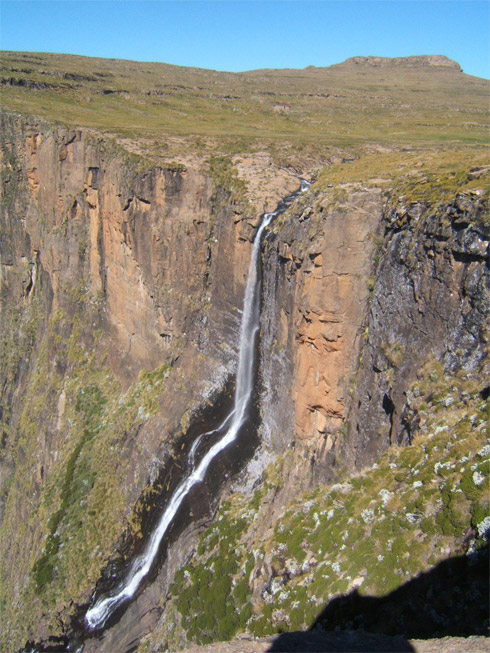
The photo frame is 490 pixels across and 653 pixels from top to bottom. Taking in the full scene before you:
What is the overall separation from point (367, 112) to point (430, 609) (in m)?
57.7

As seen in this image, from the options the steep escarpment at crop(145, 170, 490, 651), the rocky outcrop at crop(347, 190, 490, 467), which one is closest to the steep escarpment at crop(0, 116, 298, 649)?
the steep escarpment at crop(145, 170, 490, 651)

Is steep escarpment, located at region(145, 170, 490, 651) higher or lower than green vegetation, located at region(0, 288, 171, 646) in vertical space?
higher

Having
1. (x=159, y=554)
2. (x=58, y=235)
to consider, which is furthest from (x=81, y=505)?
(x=58, y=235)

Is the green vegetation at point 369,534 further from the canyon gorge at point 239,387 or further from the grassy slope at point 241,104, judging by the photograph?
the grassy slope at point 241,104

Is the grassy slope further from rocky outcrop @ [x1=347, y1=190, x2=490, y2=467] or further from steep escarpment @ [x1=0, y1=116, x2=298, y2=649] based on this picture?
rocky outcrop @ [x1=347, y1=190, x2=490, y2=467]

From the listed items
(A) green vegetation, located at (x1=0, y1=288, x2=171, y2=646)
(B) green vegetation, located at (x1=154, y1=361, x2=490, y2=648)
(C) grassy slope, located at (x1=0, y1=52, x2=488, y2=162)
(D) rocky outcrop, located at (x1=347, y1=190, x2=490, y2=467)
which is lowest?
(A) green vegetation, located at (x1=0, y1=288, x2=171, y2=646)

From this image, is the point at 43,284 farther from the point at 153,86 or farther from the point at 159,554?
the point at 153,86

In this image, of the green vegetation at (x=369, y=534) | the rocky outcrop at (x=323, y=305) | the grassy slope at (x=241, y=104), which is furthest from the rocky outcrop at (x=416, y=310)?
the grassy slope at (x=241, y=104)

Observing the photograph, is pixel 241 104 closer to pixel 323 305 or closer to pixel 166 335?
pixel 166 335

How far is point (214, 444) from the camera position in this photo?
21.9 m

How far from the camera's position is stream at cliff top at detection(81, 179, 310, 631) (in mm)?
20484

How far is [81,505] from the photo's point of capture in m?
24.6

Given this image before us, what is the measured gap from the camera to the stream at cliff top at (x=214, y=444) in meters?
20.5

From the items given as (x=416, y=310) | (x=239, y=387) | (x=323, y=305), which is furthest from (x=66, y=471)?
(x=416, y=310)
